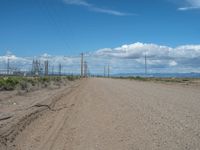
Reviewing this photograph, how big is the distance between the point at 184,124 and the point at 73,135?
3919 millimetres

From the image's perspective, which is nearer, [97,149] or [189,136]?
[97,149]

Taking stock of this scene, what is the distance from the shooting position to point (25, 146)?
1020 cm

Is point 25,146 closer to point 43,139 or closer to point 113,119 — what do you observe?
point 43,139

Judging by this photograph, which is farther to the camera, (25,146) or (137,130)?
(137,130)

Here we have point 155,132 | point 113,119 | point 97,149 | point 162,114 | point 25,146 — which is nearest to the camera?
point 97,149

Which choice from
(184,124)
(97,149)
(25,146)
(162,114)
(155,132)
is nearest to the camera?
(97,149)

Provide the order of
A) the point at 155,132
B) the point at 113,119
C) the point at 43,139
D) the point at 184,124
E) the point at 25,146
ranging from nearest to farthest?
the point at 25,146
the point at 43,139
the point at 155,132
the point at 184,124
the point at 113,119

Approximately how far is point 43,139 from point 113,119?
4673 millimetres

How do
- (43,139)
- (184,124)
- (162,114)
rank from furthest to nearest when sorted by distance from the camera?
(162,114) < (184,124) < (43,139)

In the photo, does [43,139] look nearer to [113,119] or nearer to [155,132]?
[155,132]

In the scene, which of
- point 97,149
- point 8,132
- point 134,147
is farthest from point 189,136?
point 8,132

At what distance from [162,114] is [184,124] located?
3.13 m

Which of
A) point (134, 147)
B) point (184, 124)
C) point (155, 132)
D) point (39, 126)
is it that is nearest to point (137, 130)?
point (155, 132)

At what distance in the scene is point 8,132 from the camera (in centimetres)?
1234
